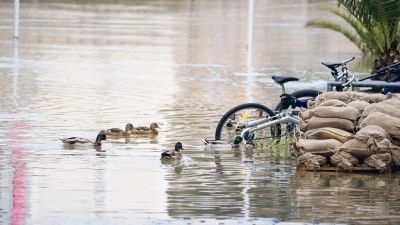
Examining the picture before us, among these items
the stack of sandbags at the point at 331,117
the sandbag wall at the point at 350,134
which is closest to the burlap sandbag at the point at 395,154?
the sandbag wall at the point at 350,134

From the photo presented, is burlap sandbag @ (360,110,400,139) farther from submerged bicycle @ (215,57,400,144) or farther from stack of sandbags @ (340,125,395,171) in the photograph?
submerged bicycle @ (215,57,400,144)

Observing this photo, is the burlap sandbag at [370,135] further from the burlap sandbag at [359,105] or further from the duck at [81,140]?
the duck at [81,140]

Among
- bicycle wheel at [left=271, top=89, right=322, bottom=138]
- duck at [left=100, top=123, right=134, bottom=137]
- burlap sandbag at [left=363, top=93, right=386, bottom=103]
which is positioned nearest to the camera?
burlap sandbag at [left=363, top=93, right=386, bottom=103]

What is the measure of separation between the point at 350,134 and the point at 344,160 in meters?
0.53

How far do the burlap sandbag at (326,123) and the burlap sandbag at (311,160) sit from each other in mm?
644

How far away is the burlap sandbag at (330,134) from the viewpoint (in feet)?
37.6

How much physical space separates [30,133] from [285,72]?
41.6 feet

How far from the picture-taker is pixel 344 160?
1107 centimetres

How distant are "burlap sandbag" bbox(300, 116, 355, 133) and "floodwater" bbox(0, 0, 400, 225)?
0.46 meters

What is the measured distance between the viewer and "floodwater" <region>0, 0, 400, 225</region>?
8984 millimetres

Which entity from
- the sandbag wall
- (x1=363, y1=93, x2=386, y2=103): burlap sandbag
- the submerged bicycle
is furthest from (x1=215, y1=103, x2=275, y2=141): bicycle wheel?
(x1=363, y1=93, x2=386, y2=103): burlap sandbag

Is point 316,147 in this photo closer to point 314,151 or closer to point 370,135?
point 314,151

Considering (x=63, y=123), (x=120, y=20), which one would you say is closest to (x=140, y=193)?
(x=63, y=123)

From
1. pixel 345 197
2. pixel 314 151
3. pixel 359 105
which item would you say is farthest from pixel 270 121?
pixel 345 197
